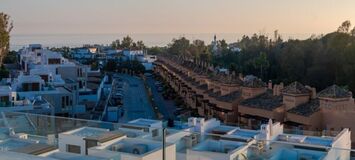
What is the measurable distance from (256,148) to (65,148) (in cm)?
301

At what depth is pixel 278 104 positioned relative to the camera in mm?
13016

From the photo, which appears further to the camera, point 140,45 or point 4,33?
point 140,45

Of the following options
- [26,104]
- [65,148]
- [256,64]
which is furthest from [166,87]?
[65,148]

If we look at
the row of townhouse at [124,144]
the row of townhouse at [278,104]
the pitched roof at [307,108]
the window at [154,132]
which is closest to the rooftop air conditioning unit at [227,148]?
the row of townhouse at [124,144]

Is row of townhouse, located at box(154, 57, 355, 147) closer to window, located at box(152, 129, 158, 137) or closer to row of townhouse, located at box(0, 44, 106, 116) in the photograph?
window, located at box(152, 129, 158, 137)

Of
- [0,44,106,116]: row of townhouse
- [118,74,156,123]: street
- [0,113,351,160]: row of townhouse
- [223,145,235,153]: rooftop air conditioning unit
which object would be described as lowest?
[118,74,156,123]: street

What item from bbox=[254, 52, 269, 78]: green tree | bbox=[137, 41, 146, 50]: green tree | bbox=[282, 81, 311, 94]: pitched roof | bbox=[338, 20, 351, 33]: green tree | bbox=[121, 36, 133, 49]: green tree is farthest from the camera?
bbox=[121, 36, 133, 49]: green tree

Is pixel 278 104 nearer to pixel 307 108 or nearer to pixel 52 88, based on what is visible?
pixel 307 108

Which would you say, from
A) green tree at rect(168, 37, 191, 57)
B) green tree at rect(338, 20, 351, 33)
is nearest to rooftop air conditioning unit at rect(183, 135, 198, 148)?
green tree at rect(338, 20, 351, 33)

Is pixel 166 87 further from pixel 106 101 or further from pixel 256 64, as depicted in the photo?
pixel 106 101

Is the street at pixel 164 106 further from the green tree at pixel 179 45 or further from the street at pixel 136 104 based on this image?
the green tree at pixel 179 45

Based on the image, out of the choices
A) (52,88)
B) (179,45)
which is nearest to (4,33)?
(52,88)

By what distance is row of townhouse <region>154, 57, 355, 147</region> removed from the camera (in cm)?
1161

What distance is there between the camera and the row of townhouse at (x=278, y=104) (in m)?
11.6
